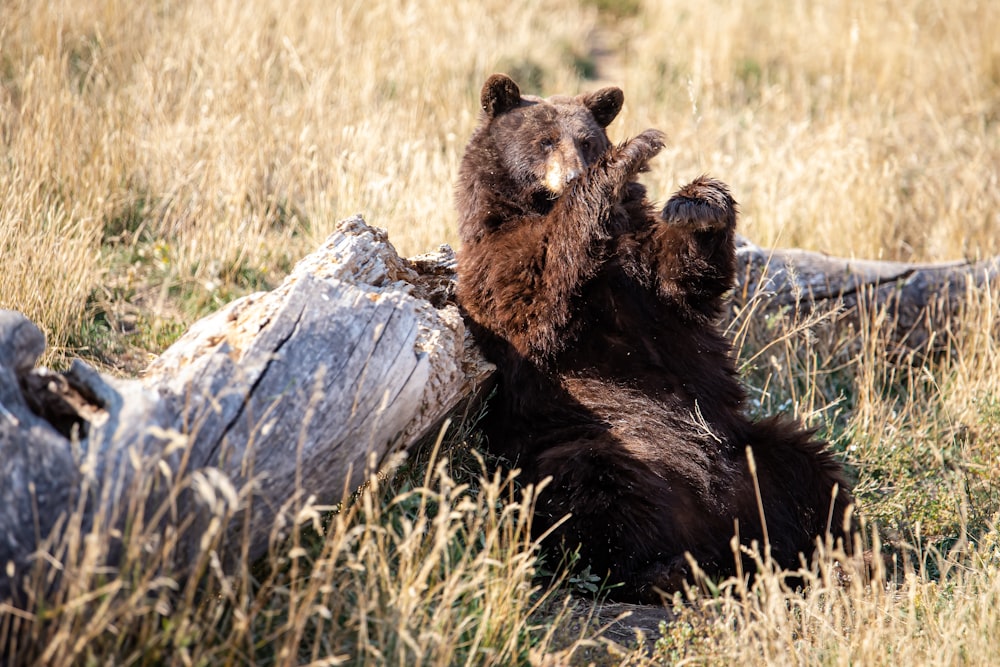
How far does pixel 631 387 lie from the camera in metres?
4.06

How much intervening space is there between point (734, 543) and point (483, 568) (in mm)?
788

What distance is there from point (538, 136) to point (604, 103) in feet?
1.71

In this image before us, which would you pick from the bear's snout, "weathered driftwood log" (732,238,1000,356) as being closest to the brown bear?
the bear's snout

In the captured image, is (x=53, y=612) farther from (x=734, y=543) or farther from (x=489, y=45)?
(x=489, y=45)

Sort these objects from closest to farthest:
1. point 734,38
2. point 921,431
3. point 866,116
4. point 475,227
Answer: point 475,227
point 921,431
point 866,116
point 734,38

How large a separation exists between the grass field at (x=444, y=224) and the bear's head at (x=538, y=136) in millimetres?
860

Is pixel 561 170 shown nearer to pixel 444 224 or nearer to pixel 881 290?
pixel 444 224

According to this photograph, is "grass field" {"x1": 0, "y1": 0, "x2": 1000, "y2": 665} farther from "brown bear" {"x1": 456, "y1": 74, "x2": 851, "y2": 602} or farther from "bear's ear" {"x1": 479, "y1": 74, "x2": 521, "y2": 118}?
"bear's ear" {"x1": 479, "y1": 74, "x2": 521, "y2": 118}

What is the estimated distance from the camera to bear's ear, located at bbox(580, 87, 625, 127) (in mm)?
4895

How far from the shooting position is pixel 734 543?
9.68 ft

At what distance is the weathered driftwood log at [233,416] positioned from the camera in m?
2.46

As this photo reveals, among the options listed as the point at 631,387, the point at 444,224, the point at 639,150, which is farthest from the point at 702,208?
the point at 444,224

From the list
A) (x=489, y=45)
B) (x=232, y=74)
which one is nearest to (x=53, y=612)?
(x=232, y=74)

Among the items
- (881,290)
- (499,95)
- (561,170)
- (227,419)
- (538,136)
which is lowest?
(227,419)
